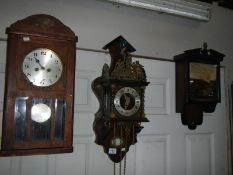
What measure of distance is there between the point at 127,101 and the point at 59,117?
1.41ft

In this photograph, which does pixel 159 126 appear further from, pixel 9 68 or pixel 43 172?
pixel 9 68

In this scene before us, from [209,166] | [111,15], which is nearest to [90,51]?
[111,15]

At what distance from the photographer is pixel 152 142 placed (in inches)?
68.1

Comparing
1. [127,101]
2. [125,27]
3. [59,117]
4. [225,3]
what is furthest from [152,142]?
[225,3]

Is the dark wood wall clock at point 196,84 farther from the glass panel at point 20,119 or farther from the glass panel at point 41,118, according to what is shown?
the glass panel at point 20,119

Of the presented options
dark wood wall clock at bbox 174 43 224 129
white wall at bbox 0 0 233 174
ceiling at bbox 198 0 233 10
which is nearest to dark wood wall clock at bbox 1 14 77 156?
white wall at bbox 0 0 233 174

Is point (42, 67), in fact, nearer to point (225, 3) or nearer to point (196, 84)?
point (196, 84)

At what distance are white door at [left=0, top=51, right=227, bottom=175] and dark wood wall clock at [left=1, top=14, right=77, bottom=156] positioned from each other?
0.71ft

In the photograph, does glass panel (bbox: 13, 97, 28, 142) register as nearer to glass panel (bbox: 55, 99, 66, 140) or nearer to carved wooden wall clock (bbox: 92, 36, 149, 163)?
glass panel (bbox: 55, 99, 66, 140)

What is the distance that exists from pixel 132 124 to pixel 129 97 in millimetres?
172

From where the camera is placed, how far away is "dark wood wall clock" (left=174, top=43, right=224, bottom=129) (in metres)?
1.72

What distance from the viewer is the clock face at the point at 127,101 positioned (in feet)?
4.70

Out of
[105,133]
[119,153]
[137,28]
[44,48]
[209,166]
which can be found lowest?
[209,166]

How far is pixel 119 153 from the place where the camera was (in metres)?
1.49
